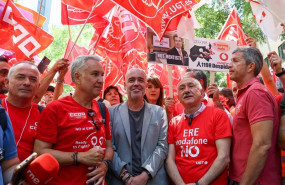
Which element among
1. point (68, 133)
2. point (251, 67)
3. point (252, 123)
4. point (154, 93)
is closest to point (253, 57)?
point (251, 67)

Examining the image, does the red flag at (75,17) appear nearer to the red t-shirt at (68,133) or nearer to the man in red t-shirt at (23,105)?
the man in red t-shirt at (23,105)

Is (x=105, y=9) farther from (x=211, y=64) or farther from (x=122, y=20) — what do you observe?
(x=211, y=64)

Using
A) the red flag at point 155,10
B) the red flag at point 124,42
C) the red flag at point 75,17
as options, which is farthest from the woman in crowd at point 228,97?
the red flag at point 75,17

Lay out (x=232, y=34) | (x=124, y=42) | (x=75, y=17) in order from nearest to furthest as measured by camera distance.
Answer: (x=75, y=17), (x=124, y=42), (x=232, y=34)

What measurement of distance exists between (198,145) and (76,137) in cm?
127

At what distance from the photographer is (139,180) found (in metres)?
3.12

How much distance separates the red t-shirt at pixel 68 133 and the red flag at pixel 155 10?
223 centimetres

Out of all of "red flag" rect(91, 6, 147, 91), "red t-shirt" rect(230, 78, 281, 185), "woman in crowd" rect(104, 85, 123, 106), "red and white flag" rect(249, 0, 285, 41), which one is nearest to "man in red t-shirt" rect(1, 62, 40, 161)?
"red t-shirt" rect(230, 78, 281, 185)

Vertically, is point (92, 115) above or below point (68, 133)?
above

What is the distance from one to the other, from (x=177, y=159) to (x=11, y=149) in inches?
69.4

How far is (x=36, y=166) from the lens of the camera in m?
1.56

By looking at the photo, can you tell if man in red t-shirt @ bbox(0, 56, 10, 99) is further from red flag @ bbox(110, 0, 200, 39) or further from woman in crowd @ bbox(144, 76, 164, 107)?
woman in crowd @ bbox(144, 76, 164, 107)

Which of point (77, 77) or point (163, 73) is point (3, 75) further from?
point (163, 73)

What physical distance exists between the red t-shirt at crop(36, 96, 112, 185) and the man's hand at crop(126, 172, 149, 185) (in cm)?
54
